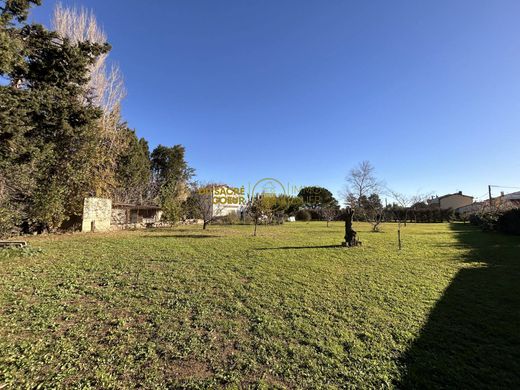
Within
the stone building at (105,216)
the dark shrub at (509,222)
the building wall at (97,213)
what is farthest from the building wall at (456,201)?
the building wall at (97,213)

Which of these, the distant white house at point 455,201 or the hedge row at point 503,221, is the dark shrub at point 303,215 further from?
the distant white house at point 455,201

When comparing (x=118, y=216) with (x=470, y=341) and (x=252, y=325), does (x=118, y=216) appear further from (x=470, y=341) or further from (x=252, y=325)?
(x=470, y=341)

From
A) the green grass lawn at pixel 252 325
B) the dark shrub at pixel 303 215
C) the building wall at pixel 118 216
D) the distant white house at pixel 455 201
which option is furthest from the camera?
the distant white house at pixel 455 201

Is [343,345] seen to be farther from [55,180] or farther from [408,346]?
[55,180]

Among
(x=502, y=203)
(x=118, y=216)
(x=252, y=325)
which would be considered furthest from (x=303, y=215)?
(x=252, y=325)

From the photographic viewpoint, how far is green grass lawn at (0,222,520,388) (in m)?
2.40

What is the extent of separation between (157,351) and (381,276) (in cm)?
508

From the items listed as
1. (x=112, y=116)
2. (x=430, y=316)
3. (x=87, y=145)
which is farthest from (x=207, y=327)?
(x=112, y=116)

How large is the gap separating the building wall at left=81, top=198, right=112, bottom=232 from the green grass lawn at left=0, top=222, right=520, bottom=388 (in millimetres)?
7558

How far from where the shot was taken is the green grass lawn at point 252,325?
7.86 feet

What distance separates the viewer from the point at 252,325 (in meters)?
3.35

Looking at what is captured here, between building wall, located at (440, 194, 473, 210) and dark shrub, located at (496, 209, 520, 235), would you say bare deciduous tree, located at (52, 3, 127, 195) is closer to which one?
dark shrub, located at (496, 209, 520, 235)

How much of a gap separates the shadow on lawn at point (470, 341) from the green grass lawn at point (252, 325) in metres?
0.01

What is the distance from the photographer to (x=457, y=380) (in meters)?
2.39
